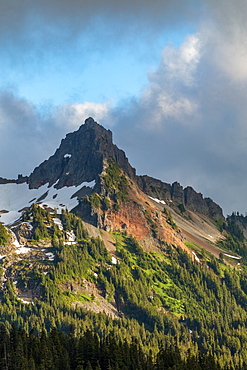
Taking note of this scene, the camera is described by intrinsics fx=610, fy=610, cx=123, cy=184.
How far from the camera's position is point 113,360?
181625 millimetres

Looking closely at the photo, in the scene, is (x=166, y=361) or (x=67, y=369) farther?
(x=166, y=361)

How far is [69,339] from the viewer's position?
192500mm

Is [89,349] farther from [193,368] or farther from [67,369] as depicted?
[193,368]

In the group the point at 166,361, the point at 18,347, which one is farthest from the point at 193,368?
the point at 18,347

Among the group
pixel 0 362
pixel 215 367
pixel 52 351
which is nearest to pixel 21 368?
pixel 0 362

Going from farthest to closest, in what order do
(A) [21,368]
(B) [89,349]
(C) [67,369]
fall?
(B) [89,349] < (C) [67,369] < (A) [21,368]

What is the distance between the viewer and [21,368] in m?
160

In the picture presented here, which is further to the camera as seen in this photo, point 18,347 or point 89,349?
point 89,349

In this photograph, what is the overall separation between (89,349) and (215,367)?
4029 cm

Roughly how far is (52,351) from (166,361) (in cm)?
3563

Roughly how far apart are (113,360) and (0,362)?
34.4m

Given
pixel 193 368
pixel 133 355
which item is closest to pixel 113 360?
pixel 133 355

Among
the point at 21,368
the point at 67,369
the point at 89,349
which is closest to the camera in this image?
the point at 21,368

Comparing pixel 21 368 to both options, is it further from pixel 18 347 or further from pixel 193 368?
pixel 193 368
